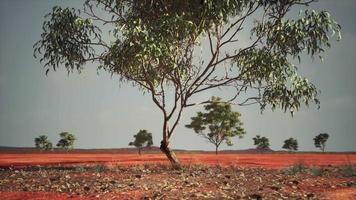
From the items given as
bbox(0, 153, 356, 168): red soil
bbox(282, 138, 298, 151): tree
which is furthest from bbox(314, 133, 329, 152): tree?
bbox(0, 153, 356, 168): red soil

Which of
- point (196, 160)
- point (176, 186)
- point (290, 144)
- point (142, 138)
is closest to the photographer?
point (176, 186)

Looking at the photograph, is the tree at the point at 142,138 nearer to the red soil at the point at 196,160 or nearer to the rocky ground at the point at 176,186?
the red soil at the point at 196,160

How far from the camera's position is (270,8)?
2573 centimetres

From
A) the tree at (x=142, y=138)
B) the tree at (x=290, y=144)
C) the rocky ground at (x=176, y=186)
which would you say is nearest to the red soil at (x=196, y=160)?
the rocky ground at (x=176, y=186)

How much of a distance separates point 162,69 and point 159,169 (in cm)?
562

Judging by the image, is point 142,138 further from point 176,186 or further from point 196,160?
point 176,186

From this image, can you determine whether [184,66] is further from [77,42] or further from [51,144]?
[51,144]

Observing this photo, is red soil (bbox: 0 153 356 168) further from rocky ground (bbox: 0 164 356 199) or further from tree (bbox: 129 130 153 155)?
tree (bbox: 129 130 153 155)

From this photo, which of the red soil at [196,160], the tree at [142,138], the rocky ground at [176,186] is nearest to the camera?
the rocky ground at [176,186]

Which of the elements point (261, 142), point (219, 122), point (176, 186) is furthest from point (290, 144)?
point (176, 186)

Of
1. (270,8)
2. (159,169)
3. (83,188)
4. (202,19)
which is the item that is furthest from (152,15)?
(83,188)

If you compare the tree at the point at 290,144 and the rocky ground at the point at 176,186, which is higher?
the tree at the point at 290,144

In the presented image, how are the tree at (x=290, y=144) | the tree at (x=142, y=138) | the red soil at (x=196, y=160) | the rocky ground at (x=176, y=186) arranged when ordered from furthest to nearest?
the tree at (x=290, y=144), the tree at (x=142, y=138), the red soil at (x=196, y=160), the rocky ground at (x=176, y=186)

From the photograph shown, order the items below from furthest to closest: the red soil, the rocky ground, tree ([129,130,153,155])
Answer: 1. tree ([129,130,153,155])
2. the red soil
3. the rocky ground
